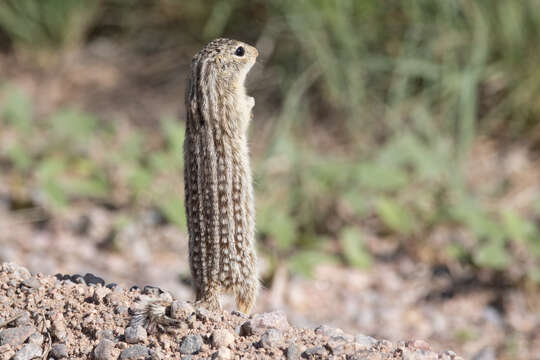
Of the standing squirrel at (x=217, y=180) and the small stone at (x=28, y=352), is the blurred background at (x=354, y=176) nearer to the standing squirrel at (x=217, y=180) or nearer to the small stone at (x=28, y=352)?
the standing squirrel at (x=217, y=180)

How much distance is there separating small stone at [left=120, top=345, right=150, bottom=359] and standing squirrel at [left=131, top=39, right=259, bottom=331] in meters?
0.11

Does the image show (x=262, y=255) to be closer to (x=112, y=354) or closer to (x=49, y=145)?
(x=49, y=145)

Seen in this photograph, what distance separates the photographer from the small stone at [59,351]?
2.94m

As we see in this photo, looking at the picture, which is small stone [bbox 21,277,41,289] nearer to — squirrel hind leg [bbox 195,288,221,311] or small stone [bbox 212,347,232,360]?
squirrel hind leg [bbox 195,288,221,311]

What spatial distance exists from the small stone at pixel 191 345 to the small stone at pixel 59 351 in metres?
0.44

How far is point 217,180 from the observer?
302 centimetres

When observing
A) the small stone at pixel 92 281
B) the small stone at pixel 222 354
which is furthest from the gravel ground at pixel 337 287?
the small stone at pixel 222 354

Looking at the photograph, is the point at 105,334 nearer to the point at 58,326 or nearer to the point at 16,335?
the point at 58,326

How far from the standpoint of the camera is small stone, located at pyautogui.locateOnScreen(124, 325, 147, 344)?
294 centimetres

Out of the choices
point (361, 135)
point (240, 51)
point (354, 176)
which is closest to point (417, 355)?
point (240, 51)

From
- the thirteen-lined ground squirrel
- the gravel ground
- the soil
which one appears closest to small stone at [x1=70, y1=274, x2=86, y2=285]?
the thirteen-lined ground squirrel

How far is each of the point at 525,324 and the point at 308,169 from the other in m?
1.92

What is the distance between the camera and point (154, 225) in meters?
5.92

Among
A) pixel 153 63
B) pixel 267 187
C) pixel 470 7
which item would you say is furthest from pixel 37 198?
pixel 470 7
